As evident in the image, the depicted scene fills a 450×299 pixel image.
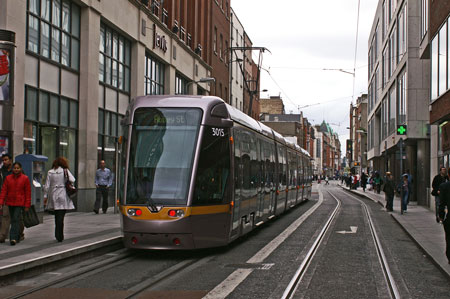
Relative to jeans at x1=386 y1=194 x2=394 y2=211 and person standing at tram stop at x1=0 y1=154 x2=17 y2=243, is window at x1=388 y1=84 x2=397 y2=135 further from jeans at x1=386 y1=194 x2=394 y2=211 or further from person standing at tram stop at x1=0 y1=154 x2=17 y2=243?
person standing at tram stop at x1=0 y1=154 x2=17 y2=243

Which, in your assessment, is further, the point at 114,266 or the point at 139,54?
the point at 139,54

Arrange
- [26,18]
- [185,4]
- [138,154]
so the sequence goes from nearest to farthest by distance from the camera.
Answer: [138,154], [26,18], [185,4]

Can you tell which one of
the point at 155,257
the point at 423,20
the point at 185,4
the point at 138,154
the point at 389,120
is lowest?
the point at 155,257

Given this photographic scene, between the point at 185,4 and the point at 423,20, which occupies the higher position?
the point at 185,4

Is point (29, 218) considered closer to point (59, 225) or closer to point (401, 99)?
point (59, 225)

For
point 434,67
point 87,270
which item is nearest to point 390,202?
point 434,67

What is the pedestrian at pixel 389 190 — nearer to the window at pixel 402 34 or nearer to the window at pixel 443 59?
the window at pixel 443 59

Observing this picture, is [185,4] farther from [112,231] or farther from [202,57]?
[112,231]

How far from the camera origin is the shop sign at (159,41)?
27.2 metres

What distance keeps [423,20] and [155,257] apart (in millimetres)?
19563

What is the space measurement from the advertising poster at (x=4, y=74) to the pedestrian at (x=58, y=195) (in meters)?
2.04

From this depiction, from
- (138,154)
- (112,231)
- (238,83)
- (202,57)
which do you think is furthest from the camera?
(238,83)

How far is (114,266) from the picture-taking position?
9.96m

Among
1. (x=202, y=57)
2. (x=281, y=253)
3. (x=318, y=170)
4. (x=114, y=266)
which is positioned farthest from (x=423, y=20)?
(x=318, y=170)
